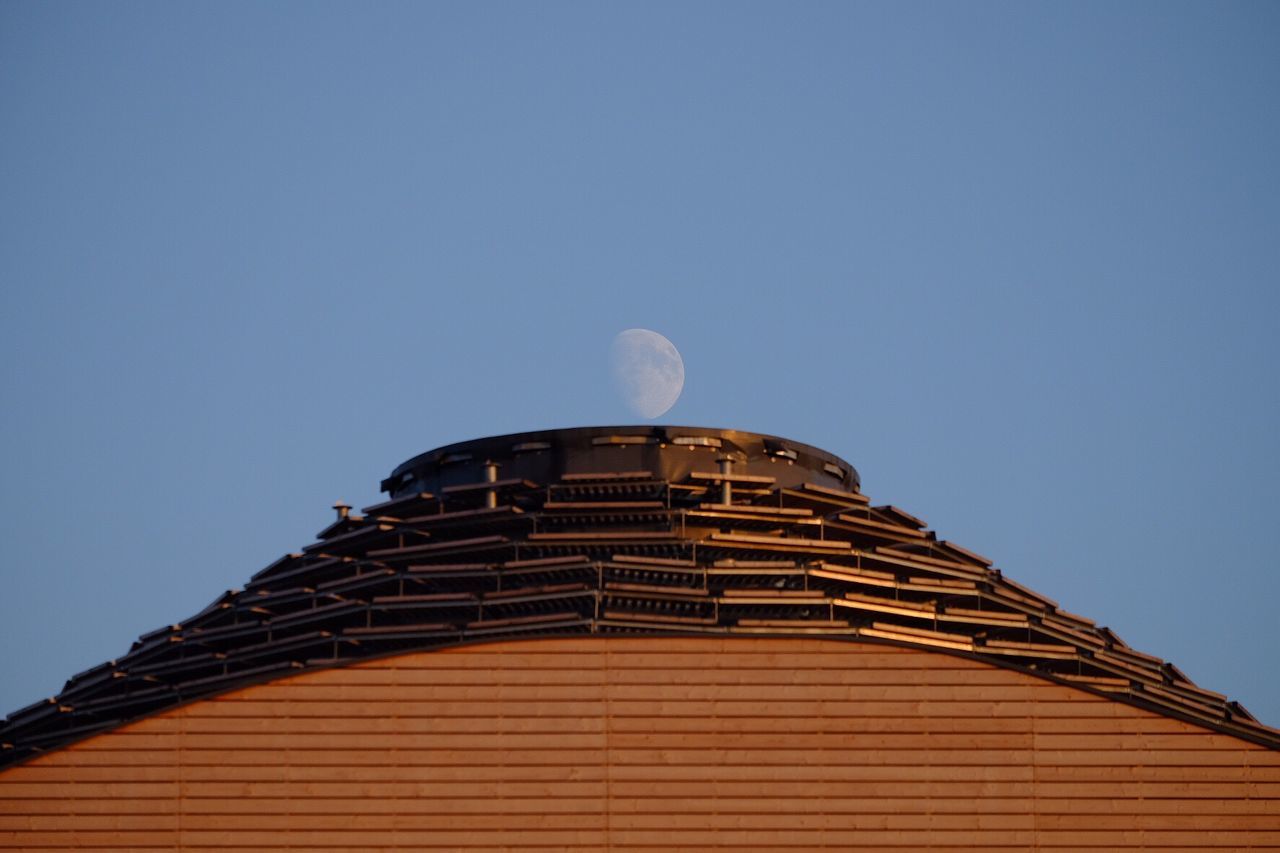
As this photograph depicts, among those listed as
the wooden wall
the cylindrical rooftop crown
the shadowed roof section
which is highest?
the cylindrical rooftop crown

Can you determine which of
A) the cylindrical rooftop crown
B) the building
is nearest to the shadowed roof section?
the cylindrical rooftop crown

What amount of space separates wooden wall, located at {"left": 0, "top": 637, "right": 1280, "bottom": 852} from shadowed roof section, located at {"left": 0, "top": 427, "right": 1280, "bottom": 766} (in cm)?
601

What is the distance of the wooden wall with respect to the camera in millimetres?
65250

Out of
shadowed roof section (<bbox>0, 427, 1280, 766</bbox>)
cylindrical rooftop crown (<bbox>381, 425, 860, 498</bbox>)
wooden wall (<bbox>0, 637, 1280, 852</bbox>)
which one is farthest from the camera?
cylindrical rooftop crown (<bbox>381, 425, 860, 498</bbox>)

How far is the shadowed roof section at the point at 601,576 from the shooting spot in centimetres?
7575

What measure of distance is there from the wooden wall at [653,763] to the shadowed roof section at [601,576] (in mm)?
6011

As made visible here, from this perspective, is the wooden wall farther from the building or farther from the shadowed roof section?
the shadowed roof section

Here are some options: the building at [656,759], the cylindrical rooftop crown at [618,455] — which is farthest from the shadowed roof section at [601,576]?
the building at [656,759]

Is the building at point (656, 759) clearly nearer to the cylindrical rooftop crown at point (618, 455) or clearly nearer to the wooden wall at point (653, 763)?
the wooden wall at point (653, 763)

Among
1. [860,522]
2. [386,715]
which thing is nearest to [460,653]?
[386,715]

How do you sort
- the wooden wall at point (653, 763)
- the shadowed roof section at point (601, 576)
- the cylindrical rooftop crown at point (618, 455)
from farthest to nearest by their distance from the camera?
the cylindrical rooftop crown at point (618, 455) → the shadowed roof section at point (601, 576) → the wooden wall at point (653, 763)

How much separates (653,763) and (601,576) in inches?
443

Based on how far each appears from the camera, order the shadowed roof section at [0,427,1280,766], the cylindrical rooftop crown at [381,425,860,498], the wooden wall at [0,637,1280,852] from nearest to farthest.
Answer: the wooden wall at [0,637,1280,852], the shadowed roof section at [0,427,1280,766], the cylindrical rooftop crown at [381,425,860,498]

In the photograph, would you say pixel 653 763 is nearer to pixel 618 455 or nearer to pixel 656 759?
pixel 656 759
